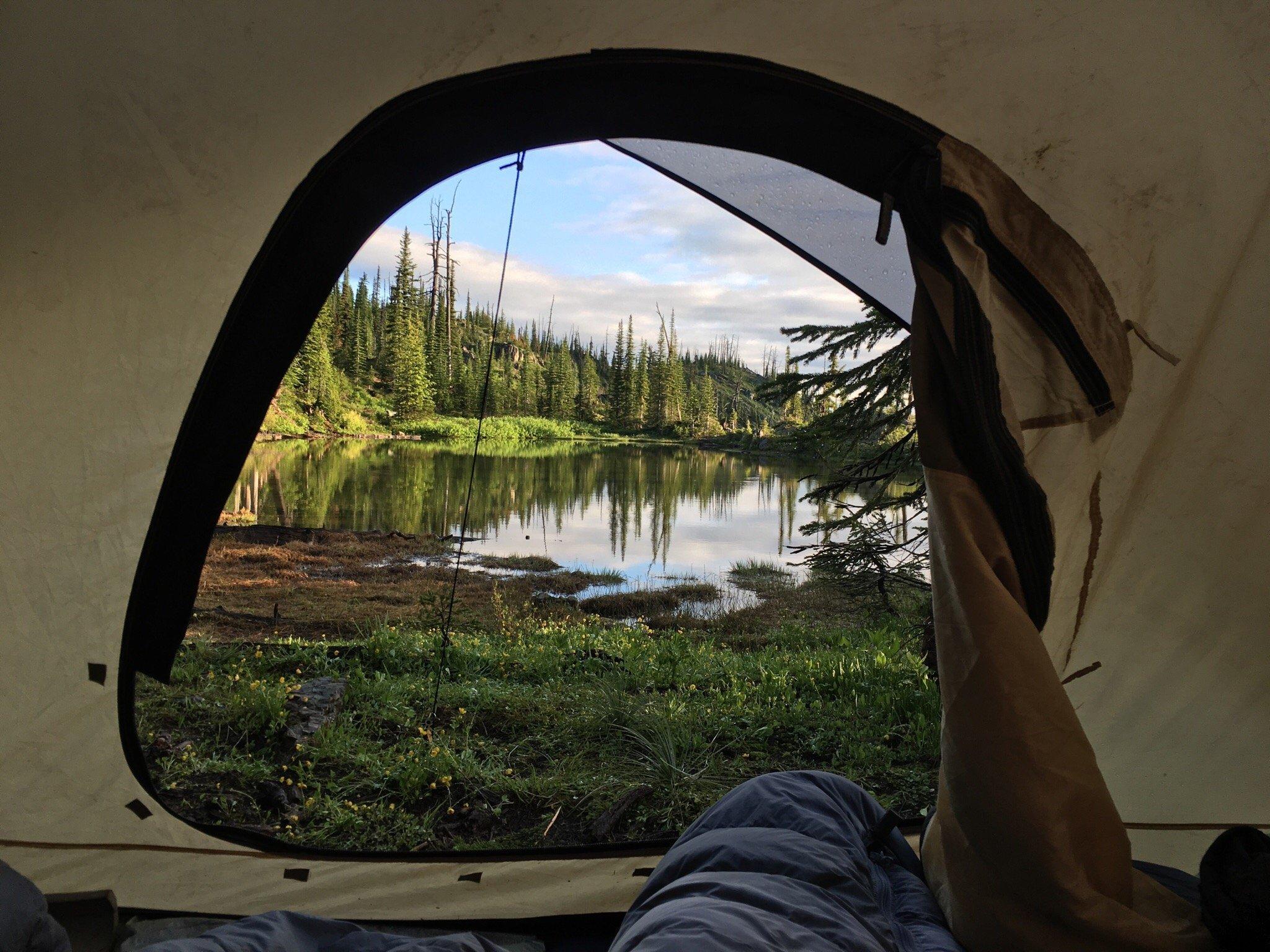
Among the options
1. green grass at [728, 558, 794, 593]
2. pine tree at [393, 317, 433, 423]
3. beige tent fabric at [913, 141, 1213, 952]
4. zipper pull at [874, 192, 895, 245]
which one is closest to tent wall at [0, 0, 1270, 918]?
zipper pull at [874, 192, 895, 245]

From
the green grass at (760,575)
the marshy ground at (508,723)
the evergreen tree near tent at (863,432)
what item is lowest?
the green grass at (760,575)

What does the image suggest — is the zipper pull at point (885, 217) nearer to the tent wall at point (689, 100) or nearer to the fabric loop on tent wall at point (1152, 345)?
the tent wall at point (689, 100)

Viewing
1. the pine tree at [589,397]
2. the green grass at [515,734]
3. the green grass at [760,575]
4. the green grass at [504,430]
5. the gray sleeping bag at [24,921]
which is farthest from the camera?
the pine tree at [589,397]

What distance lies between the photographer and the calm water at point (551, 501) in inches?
390

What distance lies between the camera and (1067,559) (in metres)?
1.50

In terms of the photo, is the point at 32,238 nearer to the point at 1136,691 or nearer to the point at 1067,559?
the point at 1067,559

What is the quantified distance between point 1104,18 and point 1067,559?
3.29 ft

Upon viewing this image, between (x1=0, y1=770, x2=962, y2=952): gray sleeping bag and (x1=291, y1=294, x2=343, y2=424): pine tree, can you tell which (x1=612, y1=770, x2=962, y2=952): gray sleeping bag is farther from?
(x1=291, y1=294, x2=343, y2=424): pine tree

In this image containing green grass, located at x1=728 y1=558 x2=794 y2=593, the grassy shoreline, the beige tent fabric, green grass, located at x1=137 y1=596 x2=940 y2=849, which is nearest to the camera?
the beige tent fabric

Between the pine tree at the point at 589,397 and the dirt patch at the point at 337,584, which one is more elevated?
the pine tree at the point at 589,397

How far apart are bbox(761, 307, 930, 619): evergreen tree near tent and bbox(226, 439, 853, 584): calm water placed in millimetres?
3496

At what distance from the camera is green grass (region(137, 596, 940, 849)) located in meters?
2.53

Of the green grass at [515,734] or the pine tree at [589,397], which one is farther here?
the pine tree at [589,397]

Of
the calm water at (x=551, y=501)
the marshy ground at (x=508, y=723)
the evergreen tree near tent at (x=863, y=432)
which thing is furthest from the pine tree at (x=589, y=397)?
the evergreen tree near tent at (x=863, y=432)
